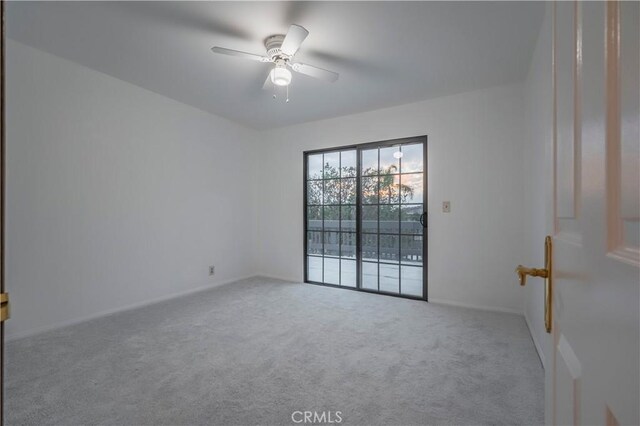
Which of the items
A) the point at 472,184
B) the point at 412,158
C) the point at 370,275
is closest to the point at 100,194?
the point at 370,275

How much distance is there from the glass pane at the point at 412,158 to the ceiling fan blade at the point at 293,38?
216cm

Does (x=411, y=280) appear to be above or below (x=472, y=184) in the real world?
below

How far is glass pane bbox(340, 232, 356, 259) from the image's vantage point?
4.20 m

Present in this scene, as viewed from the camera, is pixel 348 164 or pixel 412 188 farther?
pixel 348 164

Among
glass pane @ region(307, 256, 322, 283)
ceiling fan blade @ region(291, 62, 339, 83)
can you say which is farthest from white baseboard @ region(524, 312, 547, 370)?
ceiling fan blade @ region(291, 62, 339, 83)

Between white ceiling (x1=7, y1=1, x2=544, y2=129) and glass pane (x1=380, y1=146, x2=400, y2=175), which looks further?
glass pane (x1=380, y1=146, x2=400, y2=175)

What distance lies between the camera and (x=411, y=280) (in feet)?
12.3

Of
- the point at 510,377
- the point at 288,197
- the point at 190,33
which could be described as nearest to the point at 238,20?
the point at 190,33

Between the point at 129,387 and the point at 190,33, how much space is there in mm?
2590

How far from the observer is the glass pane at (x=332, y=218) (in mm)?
4363

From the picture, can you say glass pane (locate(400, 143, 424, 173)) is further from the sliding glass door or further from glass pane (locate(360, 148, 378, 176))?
glass pane (locate(360, 148, 378, 176))

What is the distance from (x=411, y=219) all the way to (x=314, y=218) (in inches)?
59.5

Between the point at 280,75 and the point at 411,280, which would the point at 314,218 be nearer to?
the point at 411,280

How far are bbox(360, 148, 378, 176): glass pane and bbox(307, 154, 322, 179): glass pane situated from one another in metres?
0.73
